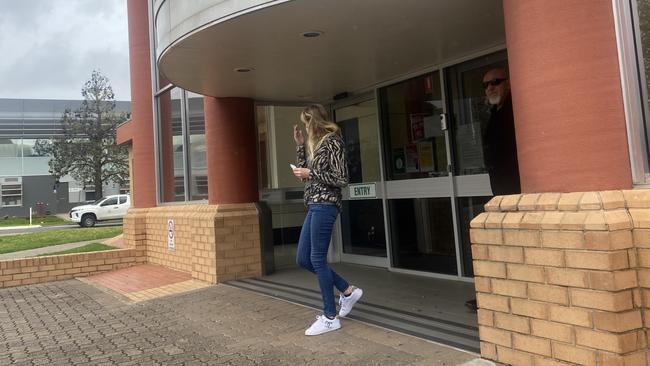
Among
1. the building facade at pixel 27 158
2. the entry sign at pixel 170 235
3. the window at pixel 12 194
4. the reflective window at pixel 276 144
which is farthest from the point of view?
the window at pixel 12 194

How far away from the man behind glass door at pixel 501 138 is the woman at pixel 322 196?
47.2 inches

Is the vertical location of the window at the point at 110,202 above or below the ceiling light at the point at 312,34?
below

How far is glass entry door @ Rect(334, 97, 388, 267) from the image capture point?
6.76 meters

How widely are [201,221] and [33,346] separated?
2.69 metres

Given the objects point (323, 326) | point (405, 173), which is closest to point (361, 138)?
point (405, 173)

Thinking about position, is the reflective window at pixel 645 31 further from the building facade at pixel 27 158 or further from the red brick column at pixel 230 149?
the building facade at pixel 27 158

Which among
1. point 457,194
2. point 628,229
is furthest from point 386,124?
point 628,229

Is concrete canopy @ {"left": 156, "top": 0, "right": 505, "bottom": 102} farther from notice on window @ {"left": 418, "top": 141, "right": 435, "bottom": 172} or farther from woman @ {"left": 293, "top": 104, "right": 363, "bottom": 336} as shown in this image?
notice on window @ {"left": 418, "top": 141, "right": 435, "bottom": 172}

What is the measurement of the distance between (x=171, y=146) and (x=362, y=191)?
375cm

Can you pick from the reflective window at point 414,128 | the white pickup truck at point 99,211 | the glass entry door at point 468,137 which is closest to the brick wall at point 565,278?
the glass entry door at point 468,137

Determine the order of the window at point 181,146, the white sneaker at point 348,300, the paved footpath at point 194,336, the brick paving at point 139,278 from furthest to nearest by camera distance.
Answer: the window at point 181,146 → the brick paving at point 139,278 → the white sneaker at point 348,300 → the paved footpath at point 194,336

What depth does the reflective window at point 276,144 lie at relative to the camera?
7.42m

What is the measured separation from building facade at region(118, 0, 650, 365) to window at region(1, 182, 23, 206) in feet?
126

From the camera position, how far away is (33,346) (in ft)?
14.4
